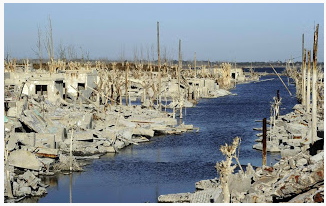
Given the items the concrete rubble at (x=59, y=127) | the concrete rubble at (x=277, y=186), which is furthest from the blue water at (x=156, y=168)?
the concrete rubble at (x=277, y=186)

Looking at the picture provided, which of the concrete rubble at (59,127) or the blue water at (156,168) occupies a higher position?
the concrete rubble at (59,127)

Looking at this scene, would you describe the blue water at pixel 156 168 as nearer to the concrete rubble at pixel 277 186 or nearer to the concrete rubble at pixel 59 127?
the concrete rubble at pixel 59 127

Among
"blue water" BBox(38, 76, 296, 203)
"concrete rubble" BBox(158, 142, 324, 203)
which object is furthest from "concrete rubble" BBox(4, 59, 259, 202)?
"concrete rubble" BBox(158, 142, 324, 203)

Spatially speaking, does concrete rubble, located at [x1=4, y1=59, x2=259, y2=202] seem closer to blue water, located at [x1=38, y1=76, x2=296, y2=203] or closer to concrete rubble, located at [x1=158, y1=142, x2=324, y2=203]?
blue water, located at [x1=38, y1=76, x2=296, y2=203]

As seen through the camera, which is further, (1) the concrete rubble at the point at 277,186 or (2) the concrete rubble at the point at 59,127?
(2) the concrete rubble at the point at 59,127

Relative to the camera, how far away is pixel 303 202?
36.6 ft

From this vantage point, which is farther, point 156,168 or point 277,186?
point 156,168

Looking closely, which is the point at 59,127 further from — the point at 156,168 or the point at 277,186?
the point at 277,186

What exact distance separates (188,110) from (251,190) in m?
26.7

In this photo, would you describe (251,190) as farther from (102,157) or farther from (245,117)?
(245,117)

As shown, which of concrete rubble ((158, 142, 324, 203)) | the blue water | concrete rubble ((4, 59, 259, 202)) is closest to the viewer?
concrete rubble ((158, 142, 324, 203))

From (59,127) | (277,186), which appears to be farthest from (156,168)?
(277,186)

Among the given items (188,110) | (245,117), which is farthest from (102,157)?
(188,110)

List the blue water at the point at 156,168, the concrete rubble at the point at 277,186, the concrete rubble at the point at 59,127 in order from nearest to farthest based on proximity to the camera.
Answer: the concrete rubble at the point at 277,186 → the blue water at the point at 156,168 → the concrete rubble at the point at 59,127
